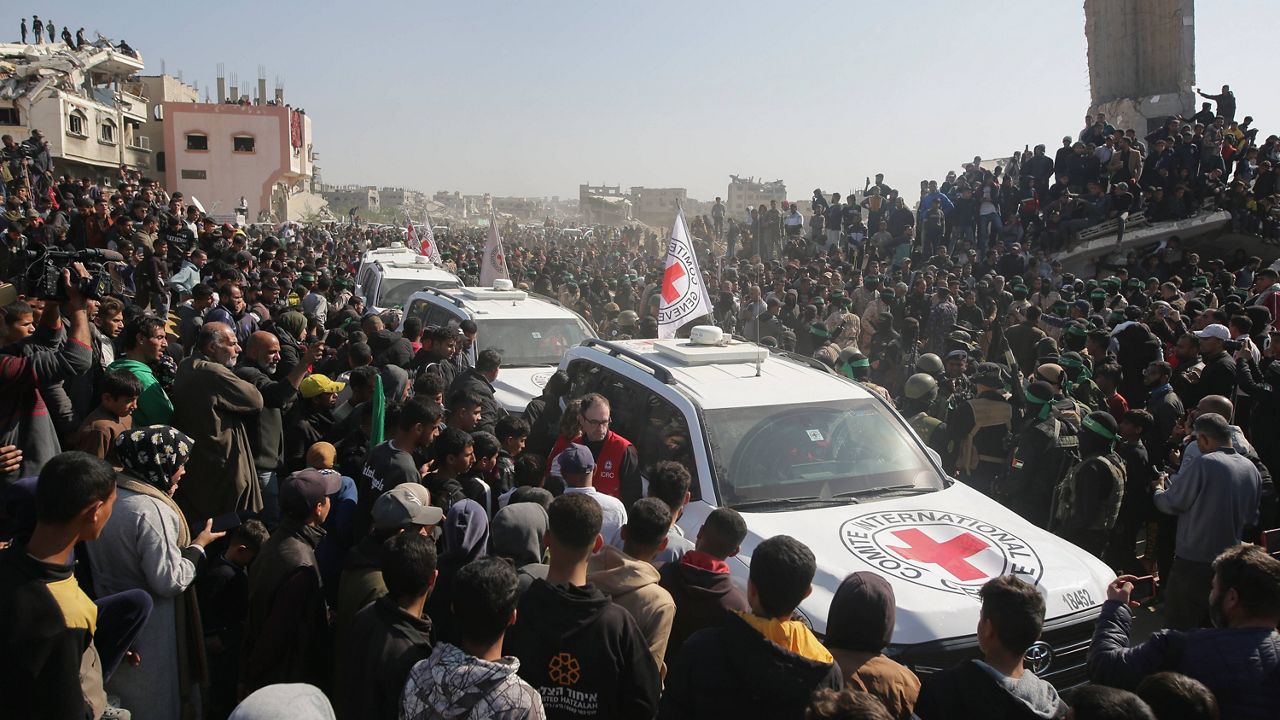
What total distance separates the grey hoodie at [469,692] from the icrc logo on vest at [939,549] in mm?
2159

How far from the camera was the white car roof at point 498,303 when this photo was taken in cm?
979

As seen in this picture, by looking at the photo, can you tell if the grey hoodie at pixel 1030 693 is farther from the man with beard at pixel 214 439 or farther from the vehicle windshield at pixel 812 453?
the man with beard at pixel 214 439

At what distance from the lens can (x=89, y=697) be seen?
9.19ft

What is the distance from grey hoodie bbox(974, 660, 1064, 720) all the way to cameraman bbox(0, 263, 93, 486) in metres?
4.31

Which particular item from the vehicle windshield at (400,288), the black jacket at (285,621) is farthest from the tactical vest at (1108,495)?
the vehicle windshield at (400,288)

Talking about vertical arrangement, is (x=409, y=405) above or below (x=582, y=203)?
below

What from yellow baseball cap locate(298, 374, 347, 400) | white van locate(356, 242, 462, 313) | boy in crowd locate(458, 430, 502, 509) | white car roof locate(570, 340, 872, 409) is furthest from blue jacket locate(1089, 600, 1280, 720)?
white van locate(356, 242, 462, 313)

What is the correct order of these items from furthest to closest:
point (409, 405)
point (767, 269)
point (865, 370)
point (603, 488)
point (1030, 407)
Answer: point (767, 269), point (865, 370), point (1030, 407), point (603, 488), point (409, 405)

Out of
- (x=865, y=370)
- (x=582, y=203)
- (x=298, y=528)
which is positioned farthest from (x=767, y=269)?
(x=582, y=203)

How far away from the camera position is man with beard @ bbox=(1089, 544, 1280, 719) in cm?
279

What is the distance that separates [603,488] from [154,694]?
2.58 meters

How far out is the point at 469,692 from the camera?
2523mm

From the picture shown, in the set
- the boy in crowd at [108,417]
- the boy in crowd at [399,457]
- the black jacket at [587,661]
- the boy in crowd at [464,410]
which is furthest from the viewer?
the boy in crowd at [464,410]

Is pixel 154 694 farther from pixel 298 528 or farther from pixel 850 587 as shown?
pixel 850 587
